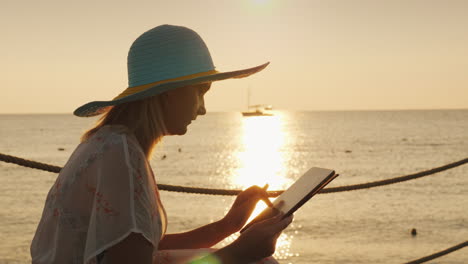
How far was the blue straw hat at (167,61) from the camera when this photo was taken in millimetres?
2000

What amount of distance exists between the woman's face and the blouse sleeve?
21 centimetres

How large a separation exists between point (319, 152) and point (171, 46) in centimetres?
7526

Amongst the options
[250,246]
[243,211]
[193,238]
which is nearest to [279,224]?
[250,246]

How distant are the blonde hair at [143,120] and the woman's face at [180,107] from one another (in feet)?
0.07

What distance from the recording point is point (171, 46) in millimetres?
2018

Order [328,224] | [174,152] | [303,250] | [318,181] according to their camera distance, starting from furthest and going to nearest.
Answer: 1. [174,152]
2. [328,224]
3. [303,250]
4. [318,181]

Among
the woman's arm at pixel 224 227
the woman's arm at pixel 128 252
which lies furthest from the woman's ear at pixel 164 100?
the woman's arm at pixel 224 227

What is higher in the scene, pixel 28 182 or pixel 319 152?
pixel 28 182

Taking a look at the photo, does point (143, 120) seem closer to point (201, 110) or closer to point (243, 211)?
point (201, 110)

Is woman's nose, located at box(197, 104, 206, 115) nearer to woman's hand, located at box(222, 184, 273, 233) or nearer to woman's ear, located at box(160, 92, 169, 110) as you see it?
woman's ear, located at box(160, 92, 169, 110)

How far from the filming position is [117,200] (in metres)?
1.80

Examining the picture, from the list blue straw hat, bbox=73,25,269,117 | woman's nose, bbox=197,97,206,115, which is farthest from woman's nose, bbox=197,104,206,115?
blue straw hat, bbox=73,25,269,117

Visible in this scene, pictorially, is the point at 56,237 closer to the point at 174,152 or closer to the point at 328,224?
the point at 328,224

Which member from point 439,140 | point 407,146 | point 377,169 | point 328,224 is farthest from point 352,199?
point 439,140
